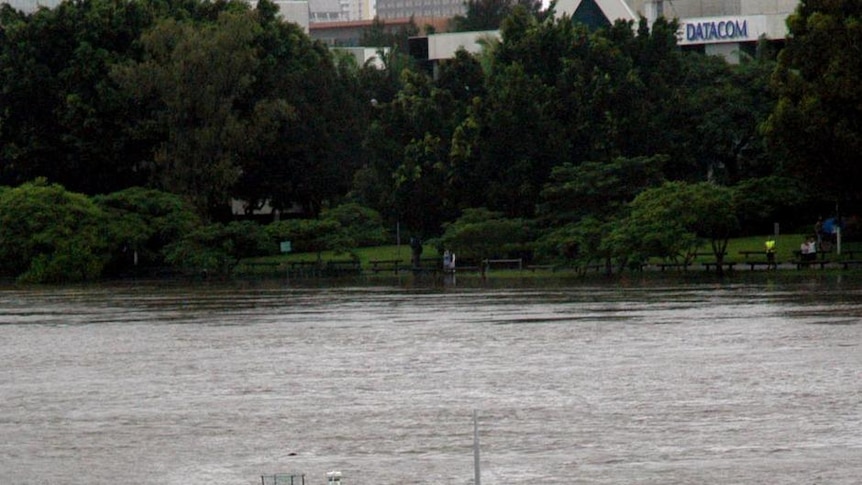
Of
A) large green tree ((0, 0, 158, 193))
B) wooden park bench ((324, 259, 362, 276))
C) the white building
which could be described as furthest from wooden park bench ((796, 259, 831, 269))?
the white building

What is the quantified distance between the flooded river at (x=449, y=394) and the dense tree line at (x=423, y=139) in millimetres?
12993

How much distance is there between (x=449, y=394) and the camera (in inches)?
1026

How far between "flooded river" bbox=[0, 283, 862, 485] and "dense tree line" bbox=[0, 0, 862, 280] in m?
13.0

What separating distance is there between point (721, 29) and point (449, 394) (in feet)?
246

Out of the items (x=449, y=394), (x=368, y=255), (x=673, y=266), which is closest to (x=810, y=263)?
(x=673, y=266)

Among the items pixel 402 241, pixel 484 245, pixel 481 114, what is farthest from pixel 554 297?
pixel 402 241

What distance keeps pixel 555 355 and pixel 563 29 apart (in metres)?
42.8

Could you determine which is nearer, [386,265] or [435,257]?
[386,265]

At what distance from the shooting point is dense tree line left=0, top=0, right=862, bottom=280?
58.8 m

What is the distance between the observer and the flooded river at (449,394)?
19.6 meters

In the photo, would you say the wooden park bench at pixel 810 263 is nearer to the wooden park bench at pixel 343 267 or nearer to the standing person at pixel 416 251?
the standing person at pixel 416 251

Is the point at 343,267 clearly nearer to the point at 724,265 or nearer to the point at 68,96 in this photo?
the point at 68,96

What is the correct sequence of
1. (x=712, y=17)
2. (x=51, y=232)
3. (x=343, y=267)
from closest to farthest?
(x=51, y=232)
(x=343, y=267)
(x=712, y=17)

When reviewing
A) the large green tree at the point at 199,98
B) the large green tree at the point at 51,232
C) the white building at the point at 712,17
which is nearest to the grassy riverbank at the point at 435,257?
the large green tree at the point at 199,98
